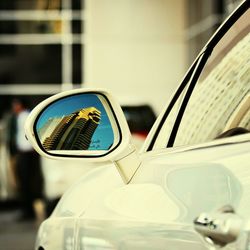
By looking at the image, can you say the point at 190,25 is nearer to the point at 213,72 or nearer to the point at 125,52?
the point at 125,52

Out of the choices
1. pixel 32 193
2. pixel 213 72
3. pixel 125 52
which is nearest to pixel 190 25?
pixel 125 52

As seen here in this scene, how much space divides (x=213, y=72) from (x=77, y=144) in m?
0.45

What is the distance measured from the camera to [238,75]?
9.13ft

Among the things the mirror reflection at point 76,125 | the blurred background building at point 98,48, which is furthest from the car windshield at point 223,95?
the blurred background building at point 98,48

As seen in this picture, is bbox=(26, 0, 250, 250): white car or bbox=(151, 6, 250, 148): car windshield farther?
bbox=(151, 6, 250, 148): car windshield

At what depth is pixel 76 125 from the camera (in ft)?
9.91

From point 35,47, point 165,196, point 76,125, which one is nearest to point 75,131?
point 76,125

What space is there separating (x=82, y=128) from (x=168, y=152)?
12.1 inches

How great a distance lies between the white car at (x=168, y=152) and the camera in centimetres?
229

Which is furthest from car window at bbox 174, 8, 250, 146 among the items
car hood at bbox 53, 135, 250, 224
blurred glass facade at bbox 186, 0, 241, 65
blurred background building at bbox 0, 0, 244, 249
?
blurred background building at bbox 0, 0, 244, 249

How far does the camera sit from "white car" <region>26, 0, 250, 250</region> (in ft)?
7.50

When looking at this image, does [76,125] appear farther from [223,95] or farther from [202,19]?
[202,19]

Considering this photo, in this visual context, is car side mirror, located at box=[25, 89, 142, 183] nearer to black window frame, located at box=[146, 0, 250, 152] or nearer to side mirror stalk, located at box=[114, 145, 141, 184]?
side mirror stalk, located at box=[114, 145, 141, 184]

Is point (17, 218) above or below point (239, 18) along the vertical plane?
below
